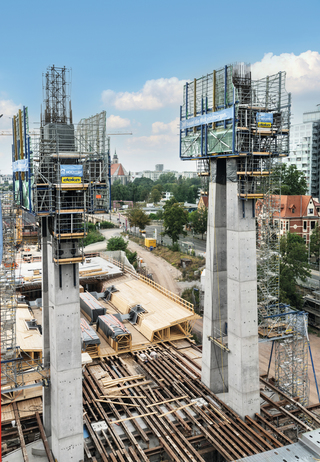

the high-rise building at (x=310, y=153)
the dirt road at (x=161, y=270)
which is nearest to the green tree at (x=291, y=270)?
the dirt road at (x=161, y=270)

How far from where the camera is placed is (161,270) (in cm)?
6675

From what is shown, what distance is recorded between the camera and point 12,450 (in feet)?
Answer: 72.1

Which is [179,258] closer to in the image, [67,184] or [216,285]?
[216,285]

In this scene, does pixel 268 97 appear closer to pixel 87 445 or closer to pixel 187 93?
pixel 187 93

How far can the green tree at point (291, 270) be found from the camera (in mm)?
48938

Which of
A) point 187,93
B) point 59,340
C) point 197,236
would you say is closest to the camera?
point 59,340

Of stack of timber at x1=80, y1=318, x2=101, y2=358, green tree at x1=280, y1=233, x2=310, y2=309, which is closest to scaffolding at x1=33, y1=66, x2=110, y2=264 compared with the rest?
stack of timber at x1=80, y1=318, x2=101, y2=358

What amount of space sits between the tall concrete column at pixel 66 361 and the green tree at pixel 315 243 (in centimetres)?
5527

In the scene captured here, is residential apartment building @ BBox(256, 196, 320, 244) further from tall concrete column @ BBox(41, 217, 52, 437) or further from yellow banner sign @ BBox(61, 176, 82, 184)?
yellow banner sign @ BBox(61, 176, 82, 184)

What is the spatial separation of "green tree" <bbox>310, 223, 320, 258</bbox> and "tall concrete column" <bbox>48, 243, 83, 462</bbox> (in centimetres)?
Result: 5527

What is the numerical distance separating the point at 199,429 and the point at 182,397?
10.3ft

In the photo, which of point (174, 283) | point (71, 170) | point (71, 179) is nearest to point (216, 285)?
point (71, 179)

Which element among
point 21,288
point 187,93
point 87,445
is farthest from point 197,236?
point 87,445

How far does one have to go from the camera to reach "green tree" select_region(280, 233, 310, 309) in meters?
48.9
